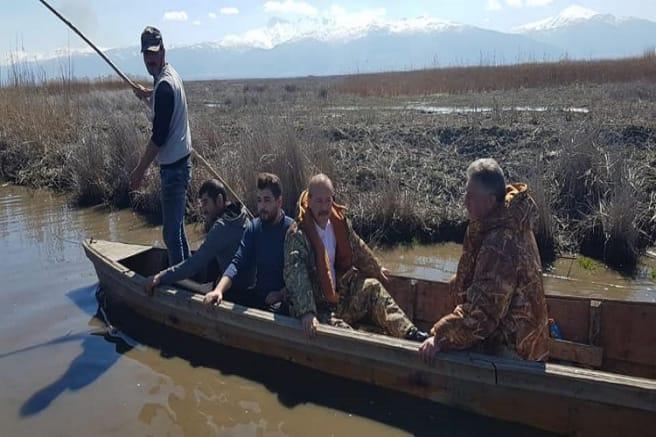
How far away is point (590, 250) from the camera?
291 inches

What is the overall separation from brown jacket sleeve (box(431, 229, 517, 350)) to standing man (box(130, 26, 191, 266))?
3.01 metres

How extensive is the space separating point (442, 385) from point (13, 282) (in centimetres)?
540

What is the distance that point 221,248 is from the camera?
5.36m

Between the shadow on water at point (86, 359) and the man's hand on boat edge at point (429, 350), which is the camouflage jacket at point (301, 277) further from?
the shadow on water at point (86, 359)

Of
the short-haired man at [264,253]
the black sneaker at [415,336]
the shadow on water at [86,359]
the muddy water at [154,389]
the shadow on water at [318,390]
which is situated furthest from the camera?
the short-haired man at [264,253]

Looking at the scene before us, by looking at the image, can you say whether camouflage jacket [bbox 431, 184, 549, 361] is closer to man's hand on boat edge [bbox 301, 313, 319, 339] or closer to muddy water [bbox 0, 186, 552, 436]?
muddy water [bbox 0, 186, 552, 436]

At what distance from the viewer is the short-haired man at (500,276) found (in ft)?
11.7

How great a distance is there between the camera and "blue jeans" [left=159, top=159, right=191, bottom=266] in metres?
5.74

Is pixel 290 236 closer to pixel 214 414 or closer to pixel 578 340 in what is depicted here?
pixel 214 414

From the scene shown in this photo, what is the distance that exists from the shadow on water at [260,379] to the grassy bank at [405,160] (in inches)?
127

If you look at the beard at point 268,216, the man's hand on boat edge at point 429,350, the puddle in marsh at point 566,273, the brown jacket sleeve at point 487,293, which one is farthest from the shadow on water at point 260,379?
the puddle in marsh at point 566,273

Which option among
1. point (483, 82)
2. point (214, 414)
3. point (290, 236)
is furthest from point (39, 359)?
point (483, 82)

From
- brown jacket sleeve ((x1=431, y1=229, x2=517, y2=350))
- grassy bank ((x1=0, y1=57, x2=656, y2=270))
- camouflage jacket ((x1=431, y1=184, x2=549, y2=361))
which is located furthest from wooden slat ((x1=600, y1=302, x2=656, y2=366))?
grassy bank ((x1=0, y1=57, x2=656, y2=270))

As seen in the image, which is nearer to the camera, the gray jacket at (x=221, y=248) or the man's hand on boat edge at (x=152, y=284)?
the gray jacket at (x=221, y=248)
